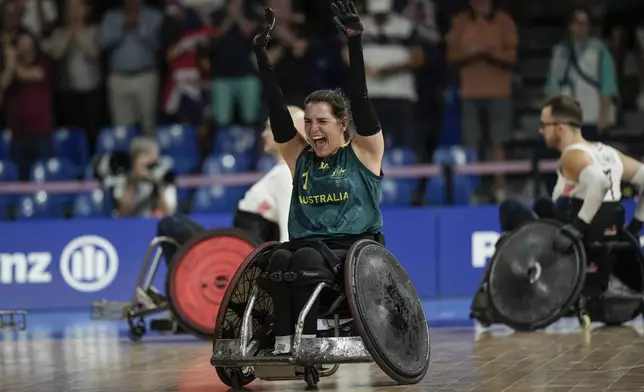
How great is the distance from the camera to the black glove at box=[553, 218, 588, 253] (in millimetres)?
11352

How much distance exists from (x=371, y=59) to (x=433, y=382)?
8099 millimetres

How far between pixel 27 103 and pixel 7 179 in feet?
3.24

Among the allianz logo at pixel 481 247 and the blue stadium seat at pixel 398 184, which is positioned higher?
the blue stadium seat at pixel 398 184

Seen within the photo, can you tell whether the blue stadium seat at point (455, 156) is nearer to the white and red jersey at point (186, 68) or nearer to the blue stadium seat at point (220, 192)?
the blue stadium seat at point (220, 192)

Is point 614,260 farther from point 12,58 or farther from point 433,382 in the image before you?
point 12,58

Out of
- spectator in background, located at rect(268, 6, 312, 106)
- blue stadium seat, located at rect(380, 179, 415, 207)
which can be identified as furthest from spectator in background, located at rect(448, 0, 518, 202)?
spectator in background, located at rect(268, 6, 312, 106)

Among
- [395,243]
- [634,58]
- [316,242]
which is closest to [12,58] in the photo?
[395,243]

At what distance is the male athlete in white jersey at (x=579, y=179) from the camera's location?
37.4 feet

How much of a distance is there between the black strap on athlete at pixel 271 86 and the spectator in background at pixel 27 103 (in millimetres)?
8997

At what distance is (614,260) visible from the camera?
39.2ft

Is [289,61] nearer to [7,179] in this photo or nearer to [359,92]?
[7,179]

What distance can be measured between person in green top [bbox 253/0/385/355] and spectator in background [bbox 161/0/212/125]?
869 cm

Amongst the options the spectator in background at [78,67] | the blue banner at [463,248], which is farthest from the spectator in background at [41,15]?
the blue banner at [463,248]

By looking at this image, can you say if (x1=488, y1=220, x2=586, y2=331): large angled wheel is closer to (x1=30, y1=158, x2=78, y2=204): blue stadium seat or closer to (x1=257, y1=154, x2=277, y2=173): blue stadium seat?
(x1=257, y1=154, x2=277, y2=173): blue stadium seat
